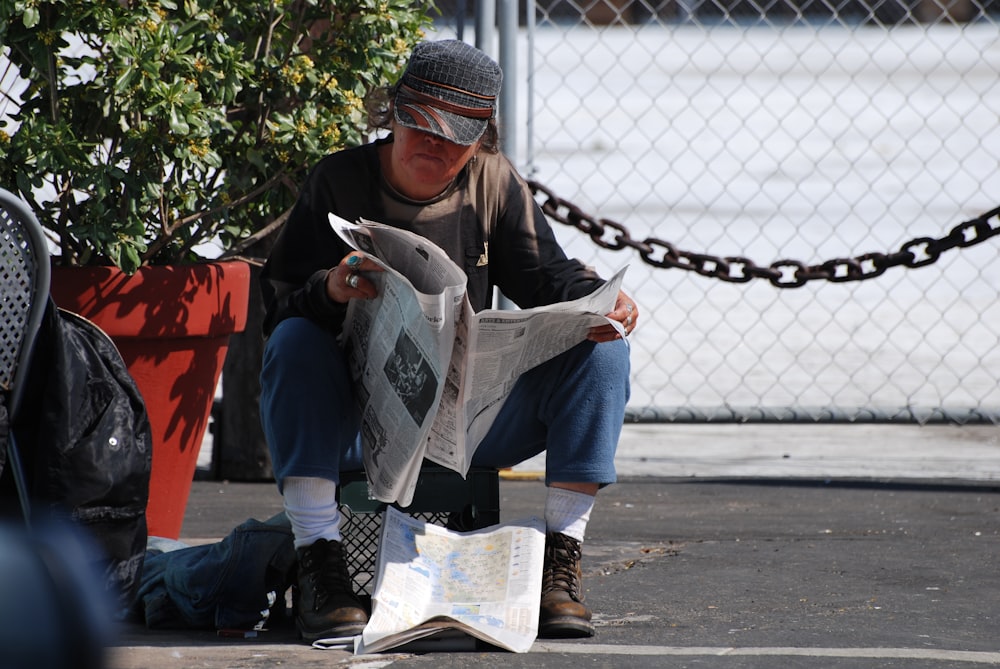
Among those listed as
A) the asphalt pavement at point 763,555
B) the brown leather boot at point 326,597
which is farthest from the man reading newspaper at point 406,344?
the asphalt pavement at point 763,555

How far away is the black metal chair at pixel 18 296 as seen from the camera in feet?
7.34

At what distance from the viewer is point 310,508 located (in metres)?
2.45

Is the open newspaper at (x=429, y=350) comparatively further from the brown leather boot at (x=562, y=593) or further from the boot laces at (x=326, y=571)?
the brown leather boot at (x=562, y=593)

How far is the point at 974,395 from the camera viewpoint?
18.3ft

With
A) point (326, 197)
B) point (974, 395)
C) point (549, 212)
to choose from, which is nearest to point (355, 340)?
point (326, 197)

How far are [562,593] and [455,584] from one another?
0.19 m

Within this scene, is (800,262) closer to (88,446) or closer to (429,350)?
(429,350)

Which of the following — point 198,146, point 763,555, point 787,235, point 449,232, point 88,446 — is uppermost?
point 198,146

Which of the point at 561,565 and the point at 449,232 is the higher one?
the point at 449,232

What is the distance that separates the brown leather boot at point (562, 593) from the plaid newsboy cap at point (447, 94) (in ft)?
2.46

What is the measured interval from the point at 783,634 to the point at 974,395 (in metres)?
3.36

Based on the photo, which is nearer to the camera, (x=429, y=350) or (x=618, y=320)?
(x=429, y=350)

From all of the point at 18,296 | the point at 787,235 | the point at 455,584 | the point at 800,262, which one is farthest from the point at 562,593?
the point at 787,235

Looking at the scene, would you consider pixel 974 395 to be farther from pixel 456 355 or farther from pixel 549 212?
pixel 456 355
